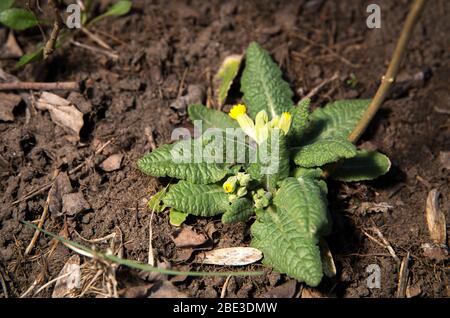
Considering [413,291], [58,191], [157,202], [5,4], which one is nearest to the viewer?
[413,291]

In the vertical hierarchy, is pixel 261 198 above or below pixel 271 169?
below

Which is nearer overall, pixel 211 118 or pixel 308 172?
pixel 308 172

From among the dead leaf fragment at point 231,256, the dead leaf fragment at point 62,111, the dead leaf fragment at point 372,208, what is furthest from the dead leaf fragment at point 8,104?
the dead leaf fragment at point 372,208

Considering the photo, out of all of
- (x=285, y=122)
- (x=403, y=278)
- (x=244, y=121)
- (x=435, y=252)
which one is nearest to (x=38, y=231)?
(x=244, y=121)

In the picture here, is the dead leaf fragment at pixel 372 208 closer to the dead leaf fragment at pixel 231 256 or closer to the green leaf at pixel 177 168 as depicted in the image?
the dead leaf fragment at pixel 231 256

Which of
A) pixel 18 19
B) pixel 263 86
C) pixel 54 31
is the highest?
pixel 18 19

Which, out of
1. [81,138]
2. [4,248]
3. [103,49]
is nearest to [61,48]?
[103,49]

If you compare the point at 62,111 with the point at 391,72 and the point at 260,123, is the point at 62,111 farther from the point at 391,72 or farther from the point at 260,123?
the point at 391,72

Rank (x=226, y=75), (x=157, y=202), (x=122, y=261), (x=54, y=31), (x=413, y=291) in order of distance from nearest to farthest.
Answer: (x=122, y=261) < (x=413, y=291) < (x=157, y=202) < (x=54, y=31) < (x=226, y=75)

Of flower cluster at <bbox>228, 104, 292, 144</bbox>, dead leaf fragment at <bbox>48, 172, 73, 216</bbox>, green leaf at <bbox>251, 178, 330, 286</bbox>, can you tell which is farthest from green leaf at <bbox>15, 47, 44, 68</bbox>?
green leaf at <bbox>251, 178, 330, 286</bbox>
